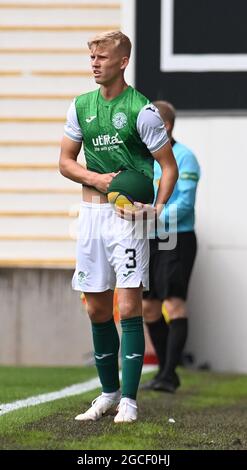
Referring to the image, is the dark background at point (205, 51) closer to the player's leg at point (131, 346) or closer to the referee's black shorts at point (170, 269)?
the referee's black shorts at point (170, 269)

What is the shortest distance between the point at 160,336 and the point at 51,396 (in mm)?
1469

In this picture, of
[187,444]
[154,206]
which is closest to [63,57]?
[154,206]

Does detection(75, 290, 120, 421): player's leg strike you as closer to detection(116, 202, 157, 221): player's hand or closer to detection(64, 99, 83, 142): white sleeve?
detection(116, 202, 157, 221): player's hand

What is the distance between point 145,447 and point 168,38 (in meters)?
6.29

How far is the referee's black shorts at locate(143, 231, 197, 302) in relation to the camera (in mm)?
9570

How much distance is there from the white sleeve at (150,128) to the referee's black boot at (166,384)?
2887 mm

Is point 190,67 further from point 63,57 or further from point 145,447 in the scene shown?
point 145,447

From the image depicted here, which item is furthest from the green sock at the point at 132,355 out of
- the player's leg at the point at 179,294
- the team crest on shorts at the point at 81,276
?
the player's leg at the point at 179,294

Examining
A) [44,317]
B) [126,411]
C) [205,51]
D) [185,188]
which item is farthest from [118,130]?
[44,317]

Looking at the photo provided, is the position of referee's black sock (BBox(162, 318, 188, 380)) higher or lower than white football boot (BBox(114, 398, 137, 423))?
lower

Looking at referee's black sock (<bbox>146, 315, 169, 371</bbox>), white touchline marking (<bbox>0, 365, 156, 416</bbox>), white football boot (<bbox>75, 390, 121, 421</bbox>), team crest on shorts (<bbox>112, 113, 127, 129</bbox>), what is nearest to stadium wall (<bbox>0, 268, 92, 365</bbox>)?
white touchline marking (<bbox>0, 365, 156, 416</bbox>)

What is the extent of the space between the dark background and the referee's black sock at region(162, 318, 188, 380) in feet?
8.14

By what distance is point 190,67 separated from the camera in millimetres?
11367

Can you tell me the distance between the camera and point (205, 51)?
11.3m
